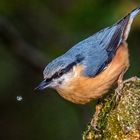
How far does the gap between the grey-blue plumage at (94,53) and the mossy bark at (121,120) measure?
1229 millimetres

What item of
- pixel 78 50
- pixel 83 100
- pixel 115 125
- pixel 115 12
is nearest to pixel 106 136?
pixel 115 125

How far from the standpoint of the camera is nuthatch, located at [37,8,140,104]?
20.6 feet

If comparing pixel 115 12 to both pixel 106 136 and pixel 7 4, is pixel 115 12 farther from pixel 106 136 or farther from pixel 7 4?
pixel 106 136

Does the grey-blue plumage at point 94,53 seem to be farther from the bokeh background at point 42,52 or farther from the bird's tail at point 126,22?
the bokeh background at point 42,52

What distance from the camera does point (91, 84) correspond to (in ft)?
20.7

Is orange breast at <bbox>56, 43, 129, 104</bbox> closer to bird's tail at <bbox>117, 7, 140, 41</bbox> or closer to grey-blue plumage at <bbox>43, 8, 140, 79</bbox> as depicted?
grey-blue plumage at <bbox>43, 8, 140, 79</bbox>

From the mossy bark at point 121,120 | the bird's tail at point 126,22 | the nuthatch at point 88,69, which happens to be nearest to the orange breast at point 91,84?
the nuthatch at point 88,69

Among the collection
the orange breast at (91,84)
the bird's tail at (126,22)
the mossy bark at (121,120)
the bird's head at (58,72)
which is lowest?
the mossy bark at (121,120)

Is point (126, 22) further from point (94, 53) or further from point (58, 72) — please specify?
point (58, 72)

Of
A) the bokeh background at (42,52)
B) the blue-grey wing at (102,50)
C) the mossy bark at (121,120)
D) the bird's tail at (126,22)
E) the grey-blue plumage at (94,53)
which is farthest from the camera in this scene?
the bokeh background at (42,52)

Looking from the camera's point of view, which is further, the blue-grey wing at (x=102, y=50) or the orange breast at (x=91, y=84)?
the blue-grey wing at (x=102, y=50)

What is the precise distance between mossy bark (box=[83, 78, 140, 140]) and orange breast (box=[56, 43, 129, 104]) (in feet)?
3.26

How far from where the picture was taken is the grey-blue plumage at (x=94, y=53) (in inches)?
251

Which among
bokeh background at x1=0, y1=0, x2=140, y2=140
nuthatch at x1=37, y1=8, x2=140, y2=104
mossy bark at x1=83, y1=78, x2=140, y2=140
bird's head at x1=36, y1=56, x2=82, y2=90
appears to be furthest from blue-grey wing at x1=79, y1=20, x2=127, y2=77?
mossy bark at x1=83, y1=78, x2=140, y2=140
